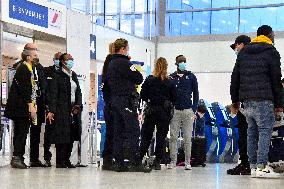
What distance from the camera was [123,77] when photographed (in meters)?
7.87

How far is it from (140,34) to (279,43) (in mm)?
3824

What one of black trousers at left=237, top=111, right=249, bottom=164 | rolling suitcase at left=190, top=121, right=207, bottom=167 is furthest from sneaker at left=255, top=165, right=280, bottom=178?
rolling suitcase at left=190, top=121, right=207, bottom=167

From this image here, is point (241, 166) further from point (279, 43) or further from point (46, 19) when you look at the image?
point (279, 43)

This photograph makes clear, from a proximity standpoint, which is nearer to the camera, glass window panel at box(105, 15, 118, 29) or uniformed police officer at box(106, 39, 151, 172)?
uniformed police officer at box(106, 39, 151, 172)

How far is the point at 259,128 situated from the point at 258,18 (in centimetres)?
1185

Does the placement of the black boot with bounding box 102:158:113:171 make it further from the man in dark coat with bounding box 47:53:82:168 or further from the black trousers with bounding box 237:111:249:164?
the black trousers with bounding box 237:111:249:164

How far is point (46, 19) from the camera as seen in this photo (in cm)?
948

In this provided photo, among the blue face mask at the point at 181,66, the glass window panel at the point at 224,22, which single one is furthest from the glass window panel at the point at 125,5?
the blue face mask at the point at 181,66

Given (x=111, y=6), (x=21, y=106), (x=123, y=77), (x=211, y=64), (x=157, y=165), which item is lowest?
(x=157, y=165)

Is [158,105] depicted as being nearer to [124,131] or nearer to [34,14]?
[124,131]

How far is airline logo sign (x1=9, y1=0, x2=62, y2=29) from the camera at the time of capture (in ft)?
28.7

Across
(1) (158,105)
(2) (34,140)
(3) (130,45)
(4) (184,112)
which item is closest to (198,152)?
(4) (184,112)

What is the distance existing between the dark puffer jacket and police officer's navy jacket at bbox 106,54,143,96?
1351mm

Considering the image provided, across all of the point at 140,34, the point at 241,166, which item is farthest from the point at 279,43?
the point at 241,166
